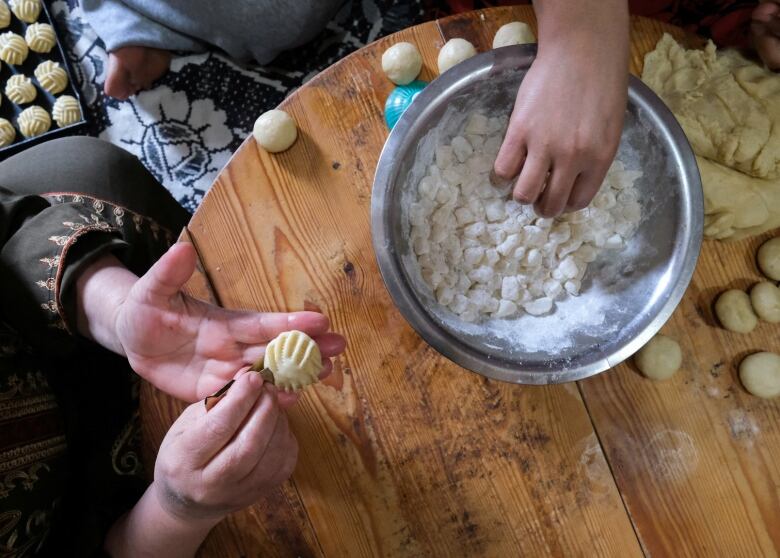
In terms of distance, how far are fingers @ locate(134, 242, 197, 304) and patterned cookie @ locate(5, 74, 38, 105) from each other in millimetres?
933

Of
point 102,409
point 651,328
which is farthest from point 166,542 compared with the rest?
point 651,328

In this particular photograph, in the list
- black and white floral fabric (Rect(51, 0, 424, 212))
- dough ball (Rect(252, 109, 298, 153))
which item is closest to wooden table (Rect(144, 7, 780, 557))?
dough ball (Rect(252, 109, 298, 153))

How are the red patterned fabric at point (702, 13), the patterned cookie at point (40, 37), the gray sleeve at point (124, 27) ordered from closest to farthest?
the red patterned fabric at point (702, 13) < the gray sleeve at point (124, 27) < the patterned cookie at point (40, 37)

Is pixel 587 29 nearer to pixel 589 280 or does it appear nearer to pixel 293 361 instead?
pixel 589 280

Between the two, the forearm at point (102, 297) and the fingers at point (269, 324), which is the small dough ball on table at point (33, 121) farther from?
the fingers at point (269, 324)

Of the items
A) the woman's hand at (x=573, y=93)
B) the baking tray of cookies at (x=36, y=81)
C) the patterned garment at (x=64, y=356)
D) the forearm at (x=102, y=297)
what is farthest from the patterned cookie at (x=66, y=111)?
the woman's hand at (x=573, y=93)

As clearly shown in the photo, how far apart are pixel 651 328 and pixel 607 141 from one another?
25 cm

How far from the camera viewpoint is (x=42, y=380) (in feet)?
2.89

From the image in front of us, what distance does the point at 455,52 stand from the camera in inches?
34.6

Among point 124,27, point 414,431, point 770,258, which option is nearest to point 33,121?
point 124,27

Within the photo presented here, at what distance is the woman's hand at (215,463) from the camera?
2.15 feet

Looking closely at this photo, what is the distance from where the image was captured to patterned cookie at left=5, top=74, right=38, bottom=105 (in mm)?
1355

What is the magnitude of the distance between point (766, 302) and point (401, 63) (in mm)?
661

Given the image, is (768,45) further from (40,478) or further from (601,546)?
(40,478)
